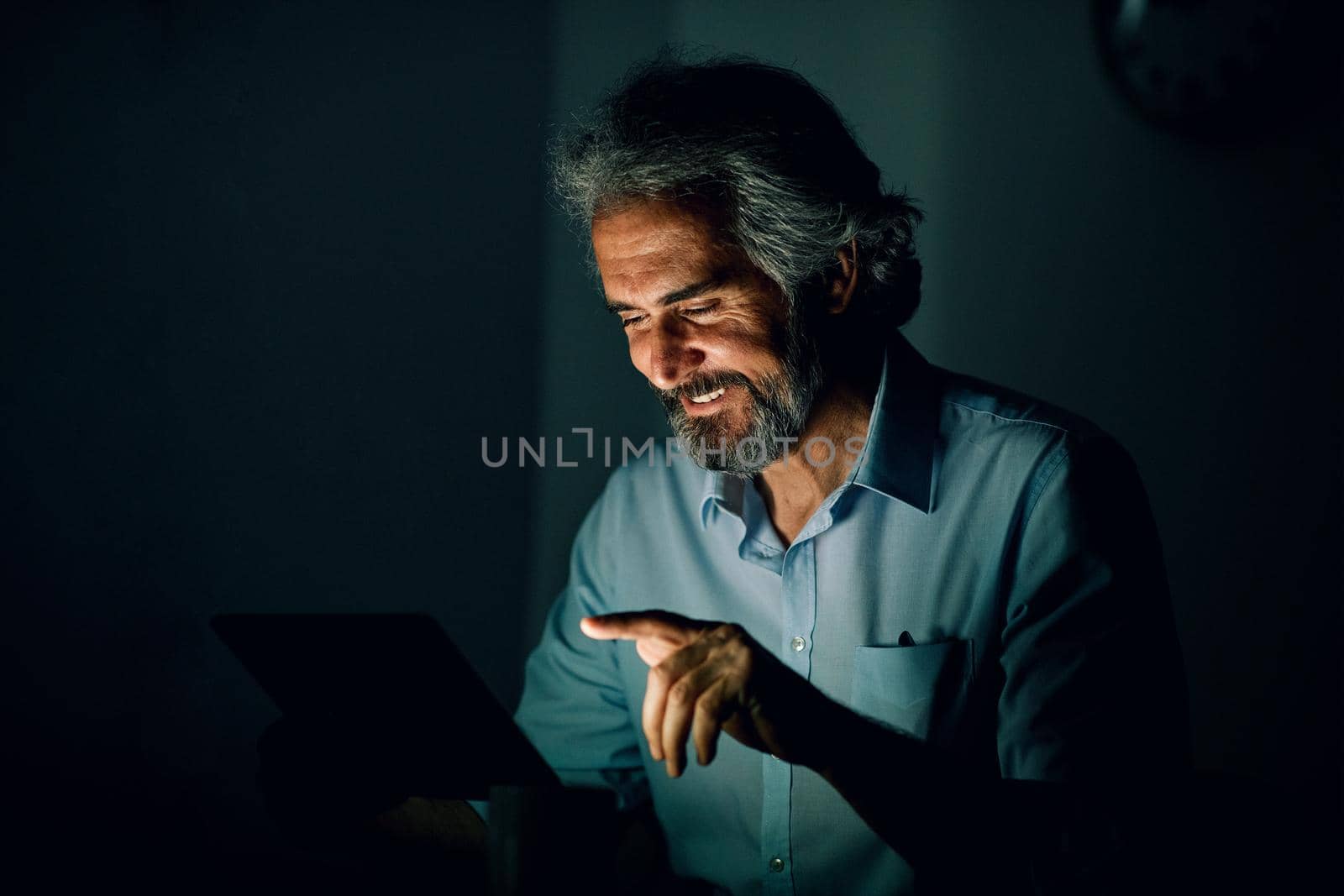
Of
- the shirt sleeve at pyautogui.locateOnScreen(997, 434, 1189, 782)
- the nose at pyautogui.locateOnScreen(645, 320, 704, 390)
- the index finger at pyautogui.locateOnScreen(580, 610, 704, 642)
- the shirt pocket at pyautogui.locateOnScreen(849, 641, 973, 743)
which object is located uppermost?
the nose at pyautogui.locateOnScreen(645, 320, 704, 390)

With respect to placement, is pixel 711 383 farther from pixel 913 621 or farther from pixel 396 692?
pixel 396 692

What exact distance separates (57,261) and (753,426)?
771mm

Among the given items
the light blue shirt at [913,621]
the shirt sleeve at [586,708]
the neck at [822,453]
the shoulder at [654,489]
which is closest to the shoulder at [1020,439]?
the light blue shirt at [913,621]

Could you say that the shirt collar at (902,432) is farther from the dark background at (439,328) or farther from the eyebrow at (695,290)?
the dark background at (439,328)

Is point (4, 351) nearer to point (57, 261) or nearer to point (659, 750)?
point (57, 261)

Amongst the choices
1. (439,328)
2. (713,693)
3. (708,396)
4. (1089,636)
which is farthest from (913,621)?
(439,328)

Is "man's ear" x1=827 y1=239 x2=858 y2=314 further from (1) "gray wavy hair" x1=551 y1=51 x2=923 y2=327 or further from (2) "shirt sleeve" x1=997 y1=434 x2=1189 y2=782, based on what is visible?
(2) "shirt sleeve" x1=997 y1=434 x2=1189 y2=782

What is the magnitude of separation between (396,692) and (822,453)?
2.00 feet

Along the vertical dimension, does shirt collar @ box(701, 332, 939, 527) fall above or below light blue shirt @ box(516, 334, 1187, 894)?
above

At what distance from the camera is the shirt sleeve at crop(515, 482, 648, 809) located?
128cm

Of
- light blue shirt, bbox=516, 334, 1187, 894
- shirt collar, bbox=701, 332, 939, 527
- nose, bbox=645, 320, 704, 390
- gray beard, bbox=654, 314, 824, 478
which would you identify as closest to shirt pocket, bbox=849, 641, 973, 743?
light blue shirt, bbox=516, 334, 1187, 894

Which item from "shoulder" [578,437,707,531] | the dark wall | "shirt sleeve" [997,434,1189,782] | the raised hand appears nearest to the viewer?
the raised hand

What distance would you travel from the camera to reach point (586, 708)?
129 centimetres

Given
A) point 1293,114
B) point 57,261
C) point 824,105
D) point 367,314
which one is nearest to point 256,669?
point 57,261
